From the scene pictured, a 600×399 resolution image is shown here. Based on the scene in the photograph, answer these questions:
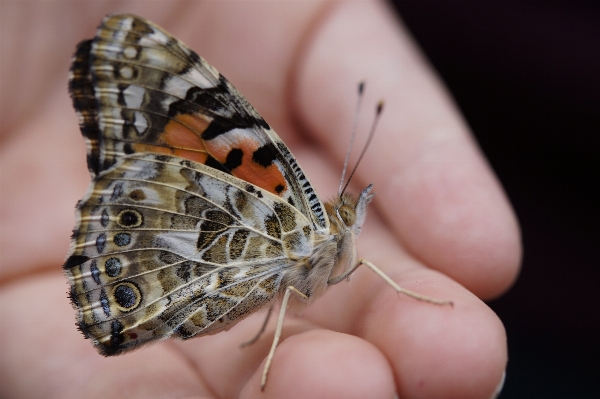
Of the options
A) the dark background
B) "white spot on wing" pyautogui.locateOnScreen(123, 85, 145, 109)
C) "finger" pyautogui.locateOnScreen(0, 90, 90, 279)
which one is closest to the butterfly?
"white spot on wing" pyautogui.locateOnScreen(123, 85, 145, 109)

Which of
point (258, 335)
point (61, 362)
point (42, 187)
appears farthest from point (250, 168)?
point (42, 187)

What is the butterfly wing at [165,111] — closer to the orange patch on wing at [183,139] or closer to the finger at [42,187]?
the orange patch on wing at [183,139]

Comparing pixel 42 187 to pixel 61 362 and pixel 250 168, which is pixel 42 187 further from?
pixel 250 168

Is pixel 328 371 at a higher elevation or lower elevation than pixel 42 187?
lower

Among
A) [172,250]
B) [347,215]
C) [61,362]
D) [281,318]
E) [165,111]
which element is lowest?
[281,318]

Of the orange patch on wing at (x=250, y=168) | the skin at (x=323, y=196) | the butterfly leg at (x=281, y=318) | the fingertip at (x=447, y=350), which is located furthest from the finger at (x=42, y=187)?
the fingertip at (x=447, y=350)

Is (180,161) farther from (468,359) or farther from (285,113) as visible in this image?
(285,113)

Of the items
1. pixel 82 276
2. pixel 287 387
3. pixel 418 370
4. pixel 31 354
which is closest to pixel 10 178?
pixel 31 354
